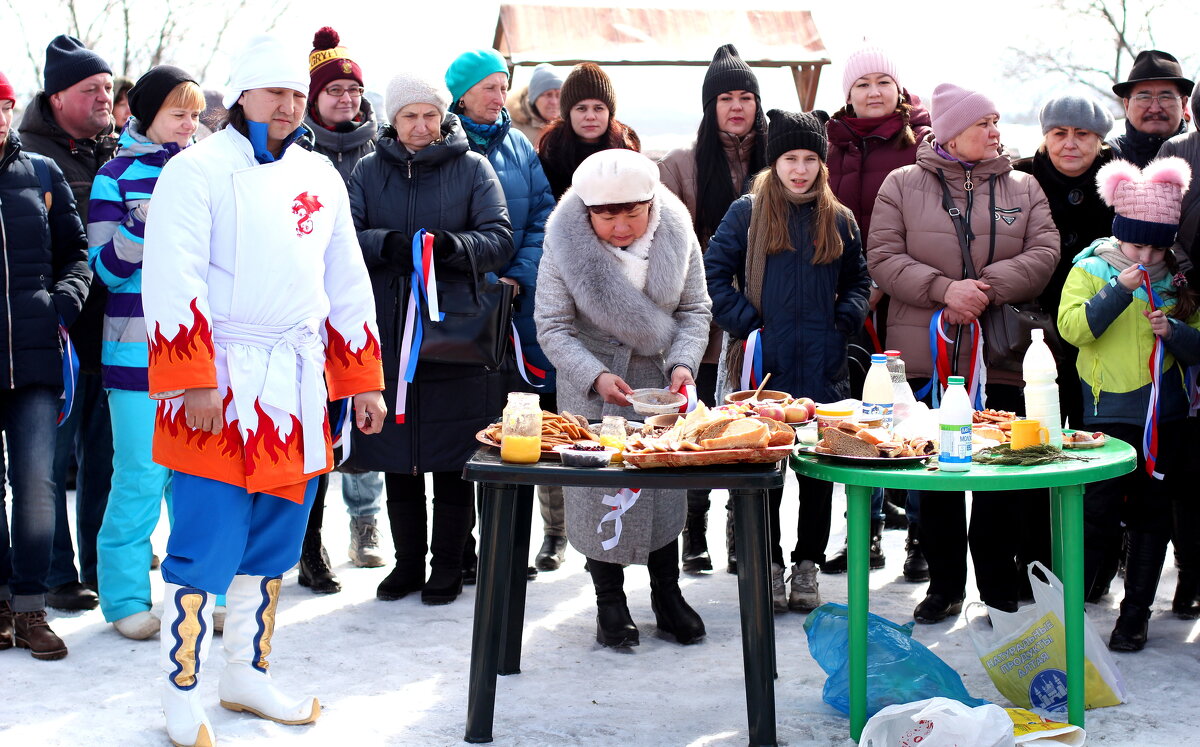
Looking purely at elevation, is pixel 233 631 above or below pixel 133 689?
above

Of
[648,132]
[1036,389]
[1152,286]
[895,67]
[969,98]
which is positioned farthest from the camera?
[648,132]

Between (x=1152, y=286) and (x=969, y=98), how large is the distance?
96 centimetres

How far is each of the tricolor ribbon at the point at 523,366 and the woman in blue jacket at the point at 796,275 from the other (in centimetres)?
86

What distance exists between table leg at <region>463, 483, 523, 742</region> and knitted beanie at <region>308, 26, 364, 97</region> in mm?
2361

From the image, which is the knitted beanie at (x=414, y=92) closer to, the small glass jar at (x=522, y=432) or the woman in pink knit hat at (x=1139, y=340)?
the small glass jar at (x=522, y=432)

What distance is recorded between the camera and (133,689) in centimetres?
408

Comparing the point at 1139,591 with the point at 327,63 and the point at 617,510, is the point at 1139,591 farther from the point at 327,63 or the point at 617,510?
the point at 327,63

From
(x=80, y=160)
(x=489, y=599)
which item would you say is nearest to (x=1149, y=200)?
(x=489, y=599)

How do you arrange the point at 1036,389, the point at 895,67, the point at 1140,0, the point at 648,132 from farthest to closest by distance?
the point at 1140,0, the point at 648,132, the point at 895,67, the point at 1036,389

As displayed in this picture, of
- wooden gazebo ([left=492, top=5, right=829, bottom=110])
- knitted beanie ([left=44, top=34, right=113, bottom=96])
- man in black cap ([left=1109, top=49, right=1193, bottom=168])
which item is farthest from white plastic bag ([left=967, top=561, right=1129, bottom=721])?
wooden gazebo ([left=492, top=5, right=829, bottom=110])

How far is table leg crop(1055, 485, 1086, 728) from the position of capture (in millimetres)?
3562

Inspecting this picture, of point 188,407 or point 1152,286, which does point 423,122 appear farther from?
point 1152,286

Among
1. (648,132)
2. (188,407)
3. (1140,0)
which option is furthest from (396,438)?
(1140,0)

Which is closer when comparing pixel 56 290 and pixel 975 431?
pixel 975 431
